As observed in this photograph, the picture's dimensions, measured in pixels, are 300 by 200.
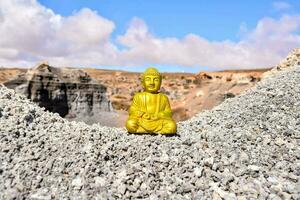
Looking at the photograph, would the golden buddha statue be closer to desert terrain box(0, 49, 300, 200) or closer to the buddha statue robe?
the buddha statue robe

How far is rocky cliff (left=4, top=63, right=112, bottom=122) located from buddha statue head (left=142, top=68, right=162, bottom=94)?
15.6m

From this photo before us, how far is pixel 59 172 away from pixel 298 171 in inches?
170

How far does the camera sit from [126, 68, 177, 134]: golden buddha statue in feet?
29.3

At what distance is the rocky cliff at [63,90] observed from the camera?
2398 centimetres

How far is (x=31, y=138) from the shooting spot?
7.99 m

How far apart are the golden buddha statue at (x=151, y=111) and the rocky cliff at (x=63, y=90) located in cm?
1557

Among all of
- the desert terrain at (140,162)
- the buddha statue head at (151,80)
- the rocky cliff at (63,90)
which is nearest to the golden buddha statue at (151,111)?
the buddha statue head at (151,80)

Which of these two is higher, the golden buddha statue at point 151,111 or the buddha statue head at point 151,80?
the buddha statue head at point 151,80

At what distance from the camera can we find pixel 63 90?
2567cm

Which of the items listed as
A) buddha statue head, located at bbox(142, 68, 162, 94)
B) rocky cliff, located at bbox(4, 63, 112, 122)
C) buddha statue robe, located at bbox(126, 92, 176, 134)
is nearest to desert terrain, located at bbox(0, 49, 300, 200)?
buddha statue robe, located at bbox(126, 92, 176, 134)

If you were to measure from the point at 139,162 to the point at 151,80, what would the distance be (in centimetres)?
235

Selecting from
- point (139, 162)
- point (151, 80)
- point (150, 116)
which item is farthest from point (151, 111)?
point (139, 162)

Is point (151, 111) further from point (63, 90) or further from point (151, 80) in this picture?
point (63, 90)

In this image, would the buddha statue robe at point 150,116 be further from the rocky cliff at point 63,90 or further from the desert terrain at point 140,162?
the rocky cliff at point 63,90
